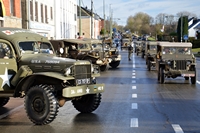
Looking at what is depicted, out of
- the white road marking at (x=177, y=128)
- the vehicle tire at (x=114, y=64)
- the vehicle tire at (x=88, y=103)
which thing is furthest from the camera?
the vehicle tire at (x=114, y=64)

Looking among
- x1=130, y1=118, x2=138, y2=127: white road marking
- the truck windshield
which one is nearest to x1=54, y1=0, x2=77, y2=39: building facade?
the truck windshield

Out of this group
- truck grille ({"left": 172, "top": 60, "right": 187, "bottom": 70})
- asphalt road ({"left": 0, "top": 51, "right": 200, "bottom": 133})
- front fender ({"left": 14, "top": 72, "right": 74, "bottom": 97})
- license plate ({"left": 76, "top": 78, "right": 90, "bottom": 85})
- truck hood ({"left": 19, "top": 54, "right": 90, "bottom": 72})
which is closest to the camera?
asphalt road ({"left": 0, "top": 51, "right": 200, "bottom": 133})

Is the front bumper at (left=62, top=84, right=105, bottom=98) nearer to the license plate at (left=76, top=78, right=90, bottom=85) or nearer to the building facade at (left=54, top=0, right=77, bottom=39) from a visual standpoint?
the license plate at (left=76, top=78, right=90, bottom=85)

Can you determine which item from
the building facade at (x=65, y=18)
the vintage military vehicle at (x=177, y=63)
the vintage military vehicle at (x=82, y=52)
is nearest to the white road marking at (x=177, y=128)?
the vintage military vehicle at (x=177, y=63)

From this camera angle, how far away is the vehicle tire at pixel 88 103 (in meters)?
9.90

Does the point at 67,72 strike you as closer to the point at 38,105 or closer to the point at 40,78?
the point at 40,78

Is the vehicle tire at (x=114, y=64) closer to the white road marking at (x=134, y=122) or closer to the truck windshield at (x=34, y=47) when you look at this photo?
the truck windshield at (x=34, y=47)

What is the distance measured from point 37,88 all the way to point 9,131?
1.18 meters

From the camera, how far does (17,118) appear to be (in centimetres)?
951

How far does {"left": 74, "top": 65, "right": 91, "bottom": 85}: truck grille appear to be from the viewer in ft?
29.2

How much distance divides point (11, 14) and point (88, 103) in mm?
24898

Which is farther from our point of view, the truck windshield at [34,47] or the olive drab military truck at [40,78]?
the truck windshield at [34,47]

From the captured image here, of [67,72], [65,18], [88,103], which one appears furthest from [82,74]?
[65,18]

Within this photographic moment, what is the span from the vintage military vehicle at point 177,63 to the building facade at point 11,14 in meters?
15.4
